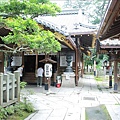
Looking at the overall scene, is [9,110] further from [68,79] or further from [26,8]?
[68,79]

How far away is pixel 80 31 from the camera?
11.8 meters

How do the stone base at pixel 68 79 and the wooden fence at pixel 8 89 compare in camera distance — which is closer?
the wooden fence at pixel 8 89

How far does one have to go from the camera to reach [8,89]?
594 cm

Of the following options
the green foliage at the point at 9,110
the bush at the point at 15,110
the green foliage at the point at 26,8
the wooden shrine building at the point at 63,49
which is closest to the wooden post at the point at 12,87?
the bush at the point at 15,110

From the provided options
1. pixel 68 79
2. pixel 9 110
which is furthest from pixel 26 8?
pixel 68 79

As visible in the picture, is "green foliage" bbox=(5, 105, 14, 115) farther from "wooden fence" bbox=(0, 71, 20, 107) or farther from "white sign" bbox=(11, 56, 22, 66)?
"white sign" bbox=(11, 56, 22, 66)

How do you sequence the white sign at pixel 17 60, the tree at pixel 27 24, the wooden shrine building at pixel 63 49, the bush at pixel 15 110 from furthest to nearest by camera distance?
the white sign at pixel 17 60, the wooden shrine building at pixel 63 49, the bush at pixel 15 110, the tree at pixel 27 24

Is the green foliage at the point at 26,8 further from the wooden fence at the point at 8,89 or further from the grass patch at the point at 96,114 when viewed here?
the grass patch at the point at 96,114

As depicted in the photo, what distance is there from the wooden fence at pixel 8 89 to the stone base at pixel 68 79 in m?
6.14

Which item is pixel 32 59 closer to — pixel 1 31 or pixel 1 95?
pixel 1 31

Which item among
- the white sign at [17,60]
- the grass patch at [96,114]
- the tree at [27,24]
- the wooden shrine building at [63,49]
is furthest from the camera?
the white sign at [17,60]

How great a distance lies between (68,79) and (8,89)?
689 cm

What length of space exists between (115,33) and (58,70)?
9.12 metres

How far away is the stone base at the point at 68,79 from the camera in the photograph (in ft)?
40.9
